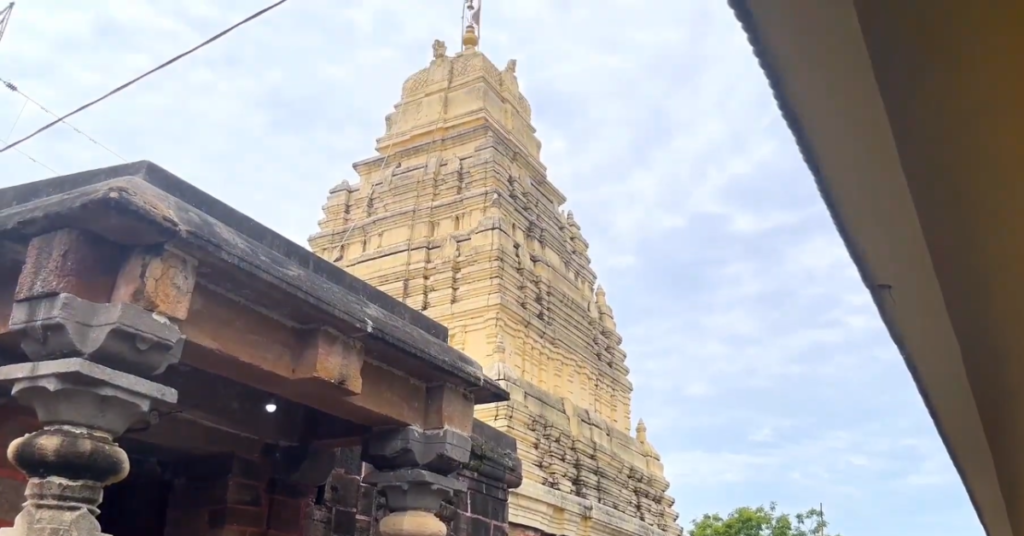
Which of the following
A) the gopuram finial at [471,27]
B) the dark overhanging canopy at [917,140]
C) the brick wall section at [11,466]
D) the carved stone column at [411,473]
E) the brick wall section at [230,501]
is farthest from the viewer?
the gopuram finial at [471,27]

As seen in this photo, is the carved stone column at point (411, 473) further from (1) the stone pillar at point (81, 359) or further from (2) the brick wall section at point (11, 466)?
(2) the brick wall section at point (11, 466)

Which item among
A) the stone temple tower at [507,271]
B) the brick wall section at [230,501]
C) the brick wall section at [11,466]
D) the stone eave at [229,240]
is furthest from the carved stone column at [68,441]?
the stone temple tower at [507,271]

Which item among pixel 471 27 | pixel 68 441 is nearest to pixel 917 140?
pixel 68 441

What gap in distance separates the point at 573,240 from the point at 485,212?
15.3 feet

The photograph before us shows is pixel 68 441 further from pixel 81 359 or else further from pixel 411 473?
pixel 411 473

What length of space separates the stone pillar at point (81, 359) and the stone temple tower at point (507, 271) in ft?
40.2

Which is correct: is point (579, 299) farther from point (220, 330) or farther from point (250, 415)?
point (220, 330)

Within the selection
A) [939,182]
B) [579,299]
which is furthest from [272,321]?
[579,299]

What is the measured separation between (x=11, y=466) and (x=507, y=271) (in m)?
14.5

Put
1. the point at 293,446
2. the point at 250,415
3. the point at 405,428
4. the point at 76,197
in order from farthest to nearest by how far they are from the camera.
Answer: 1. the point at 293,446
2. the point at 250,415
3. the point at 405,428
4. the point at 76,197

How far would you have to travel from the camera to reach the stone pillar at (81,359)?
2938mm

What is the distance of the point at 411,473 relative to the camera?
14.8 feet

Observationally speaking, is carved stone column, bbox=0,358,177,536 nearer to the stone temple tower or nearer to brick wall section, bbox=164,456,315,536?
brick wall section, bbox=164,456,315,536

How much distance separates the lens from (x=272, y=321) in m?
3.79
